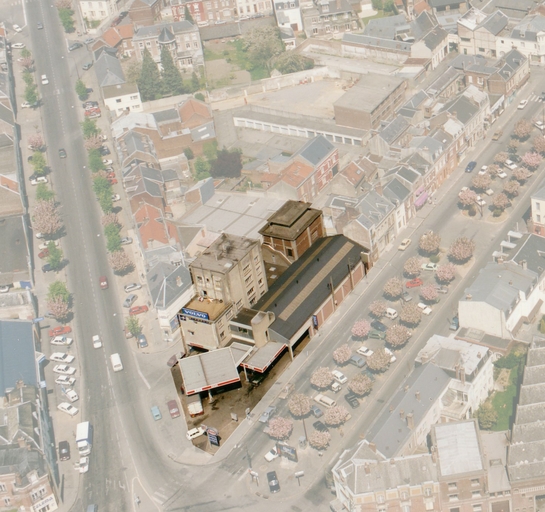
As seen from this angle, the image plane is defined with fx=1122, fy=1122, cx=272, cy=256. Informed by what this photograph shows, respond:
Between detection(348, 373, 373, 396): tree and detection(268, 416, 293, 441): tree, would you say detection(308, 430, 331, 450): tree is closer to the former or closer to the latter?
detection(268, 416, 293, 441): tree

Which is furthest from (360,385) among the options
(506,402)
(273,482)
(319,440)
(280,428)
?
(506,402)

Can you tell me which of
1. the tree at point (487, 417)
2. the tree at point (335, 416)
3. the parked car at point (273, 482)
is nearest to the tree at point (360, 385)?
the tree at point (335, 416)

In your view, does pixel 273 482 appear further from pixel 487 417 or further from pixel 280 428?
pixel 487 417

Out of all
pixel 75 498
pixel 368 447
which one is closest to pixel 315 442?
pixel 368 447

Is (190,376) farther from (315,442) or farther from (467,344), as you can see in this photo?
(467,344)

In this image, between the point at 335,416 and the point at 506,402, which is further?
the point at 506,402

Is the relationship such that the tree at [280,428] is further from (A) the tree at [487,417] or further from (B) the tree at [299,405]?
(A) the tree at [487,417]
